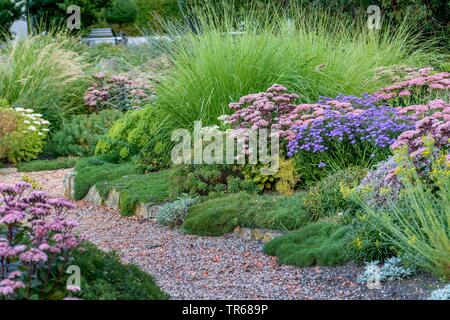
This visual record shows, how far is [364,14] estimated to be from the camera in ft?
44.0

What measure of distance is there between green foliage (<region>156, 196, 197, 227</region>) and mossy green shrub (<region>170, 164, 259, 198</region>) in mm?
233

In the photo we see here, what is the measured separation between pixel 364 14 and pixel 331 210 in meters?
7.80

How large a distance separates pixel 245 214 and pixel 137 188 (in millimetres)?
1721

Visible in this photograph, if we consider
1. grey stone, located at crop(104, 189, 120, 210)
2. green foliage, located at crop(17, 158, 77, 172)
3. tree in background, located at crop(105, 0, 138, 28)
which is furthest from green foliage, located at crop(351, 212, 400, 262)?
tree in background, located at crop(105, 0, 138, 28)

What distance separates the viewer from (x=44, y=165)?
10.6 metres

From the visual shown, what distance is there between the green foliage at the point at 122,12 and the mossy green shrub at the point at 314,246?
25.8 meters

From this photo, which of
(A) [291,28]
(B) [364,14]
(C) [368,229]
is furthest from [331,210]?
(B) [364,14]

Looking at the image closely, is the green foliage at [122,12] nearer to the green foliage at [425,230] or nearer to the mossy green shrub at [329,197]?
the mossy green shrub at [329,197]

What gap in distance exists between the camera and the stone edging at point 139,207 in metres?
6.40

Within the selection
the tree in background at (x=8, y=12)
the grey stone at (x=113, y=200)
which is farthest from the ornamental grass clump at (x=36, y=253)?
the tree in background at (x=8, y=12)

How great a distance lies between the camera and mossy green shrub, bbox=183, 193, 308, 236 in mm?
6367

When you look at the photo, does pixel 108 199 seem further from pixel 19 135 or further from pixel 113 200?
pixel 19 135

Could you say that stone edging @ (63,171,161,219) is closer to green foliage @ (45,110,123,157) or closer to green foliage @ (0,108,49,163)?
green foliage @ (0,108,49,163)

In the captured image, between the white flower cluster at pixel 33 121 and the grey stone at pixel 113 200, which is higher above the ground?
the white flower cluster at pixel 33 121
